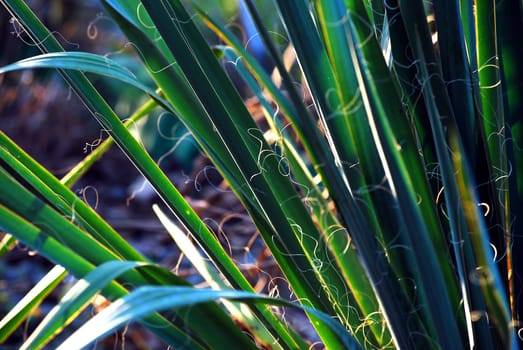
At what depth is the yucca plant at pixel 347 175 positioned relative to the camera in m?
0.51

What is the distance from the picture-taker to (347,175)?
61 cm

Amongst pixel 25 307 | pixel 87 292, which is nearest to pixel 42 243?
pixel 87 292

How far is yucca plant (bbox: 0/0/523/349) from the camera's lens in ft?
1.68

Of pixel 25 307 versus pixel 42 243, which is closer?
pixel 42 243

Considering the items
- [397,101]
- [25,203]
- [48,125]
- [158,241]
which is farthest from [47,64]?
[48,125]

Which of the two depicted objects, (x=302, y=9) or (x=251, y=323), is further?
(x=251, y=323)

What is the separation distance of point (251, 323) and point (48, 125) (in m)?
2.33

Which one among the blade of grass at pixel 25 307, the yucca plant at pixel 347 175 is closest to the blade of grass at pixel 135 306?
the yucca plant at pixel 347 175

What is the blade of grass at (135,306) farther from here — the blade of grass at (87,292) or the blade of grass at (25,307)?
the blade of grass at (25,307)

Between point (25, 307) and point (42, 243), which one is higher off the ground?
point (42, 243)

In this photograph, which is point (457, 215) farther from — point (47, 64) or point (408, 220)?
point (47, 64)

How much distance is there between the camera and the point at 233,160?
2.20ft

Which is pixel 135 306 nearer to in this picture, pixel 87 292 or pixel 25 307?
pixel 87 292

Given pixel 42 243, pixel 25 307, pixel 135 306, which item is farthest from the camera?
pixel 25 307
